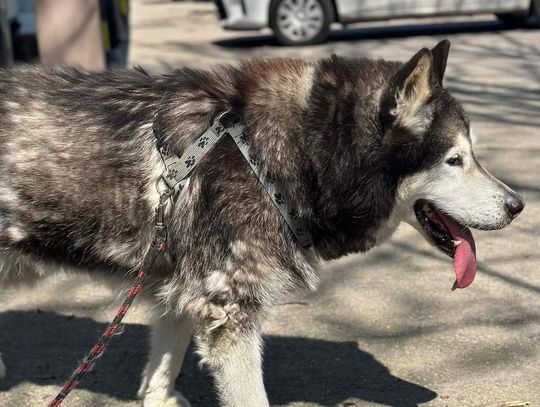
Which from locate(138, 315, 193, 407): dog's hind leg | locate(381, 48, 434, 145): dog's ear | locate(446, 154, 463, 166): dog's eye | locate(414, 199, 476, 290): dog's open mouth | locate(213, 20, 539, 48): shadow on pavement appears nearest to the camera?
locate(381, 48, 434, 145): dog's ear

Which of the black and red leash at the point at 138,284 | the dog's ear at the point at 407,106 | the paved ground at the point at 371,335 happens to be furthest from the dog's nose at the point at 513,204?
the black and red leash at the point at 138,284

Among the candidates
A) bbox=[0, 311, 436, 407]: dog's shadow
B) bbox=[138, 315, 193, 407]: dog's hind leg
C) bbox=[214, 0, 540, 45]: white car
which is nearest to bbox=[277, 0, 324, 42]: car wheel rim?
bbox=[214, 0, 540, 45]: white car

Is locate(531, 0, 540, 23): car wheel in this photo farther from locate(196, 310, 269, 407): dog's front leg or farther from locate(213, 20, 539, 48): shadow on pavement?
locate(196, 310, 269, 407): dog's front leg

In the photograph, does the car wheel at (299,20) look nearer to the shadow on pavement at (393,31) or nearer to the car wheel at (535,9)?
the shadow on pavement at (393,31)

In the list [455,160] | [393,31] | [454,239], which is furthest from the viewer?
[393,31]

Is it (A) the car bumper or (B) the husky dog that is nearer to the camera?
(B) the husky dog

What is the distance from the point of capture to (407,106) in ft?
11.5

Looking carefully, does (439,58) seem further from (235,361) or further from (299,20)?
(299,20)

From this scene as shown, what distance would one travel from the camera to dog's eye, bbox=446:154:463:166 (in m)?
3.61

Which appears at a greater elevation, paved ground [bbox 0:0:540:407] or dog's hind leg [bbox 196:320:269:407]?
dog's hind leg [bbox 196:320:269:407]

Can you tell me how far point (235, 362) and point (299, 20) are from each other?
12.0 metres

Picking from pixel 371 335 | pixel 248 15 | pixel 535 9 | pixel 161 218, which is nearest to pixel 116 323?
pixel 161 218

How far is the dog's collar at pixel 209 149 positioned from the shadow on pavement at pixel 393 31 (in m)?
12.3

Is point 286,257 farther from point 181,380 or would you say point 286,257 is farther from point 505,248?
point 505,248
